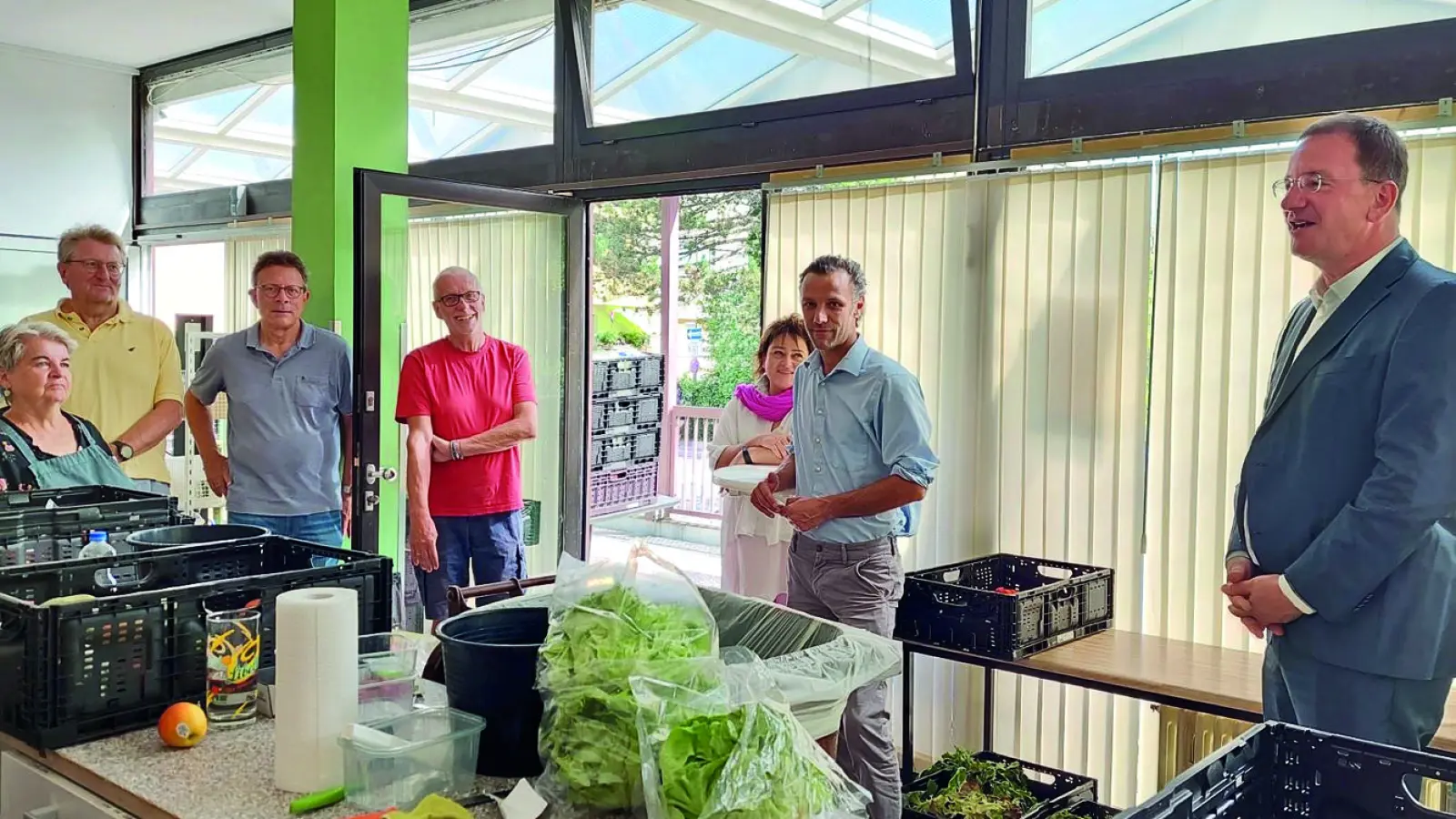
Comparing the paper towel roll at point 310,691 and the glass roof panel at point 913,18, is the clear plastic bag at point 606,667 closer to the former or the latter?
the paper towel roll at point 310,691

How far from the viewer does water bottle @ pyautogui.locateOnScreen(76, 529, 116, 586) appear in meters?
2.10

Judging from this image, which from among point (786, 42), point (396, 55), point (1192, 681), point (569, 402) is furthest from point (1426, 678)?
point (396, 55)

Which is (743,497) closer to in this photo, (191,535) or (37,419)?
(191,535)

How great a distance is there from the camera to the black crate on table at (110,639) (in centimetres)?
173

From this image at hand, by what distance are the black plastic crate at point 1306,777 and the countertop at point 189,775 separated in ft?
3.04

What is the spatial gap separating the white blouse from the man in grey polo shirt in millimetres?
1295

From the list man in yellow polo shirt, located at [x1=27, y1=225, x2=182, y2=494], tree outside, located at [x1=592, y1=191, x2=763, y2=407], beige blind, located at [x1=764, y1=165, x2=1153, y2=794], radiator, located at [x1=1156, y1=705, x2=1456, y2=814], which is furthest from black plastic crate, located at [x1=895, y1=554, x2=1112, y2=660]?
tree outside, located at [x1=592, y1=191, x2=763, y2=407]

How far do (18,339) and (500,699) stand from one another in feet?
6.71

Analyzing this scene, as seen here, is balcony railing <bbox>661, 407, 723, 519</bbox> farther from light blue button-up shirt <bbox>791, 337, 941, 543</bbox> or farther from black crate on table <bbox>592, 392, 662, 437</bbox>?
light blue button-up shirt <bbox>791, 337, 941, 543</bbox>

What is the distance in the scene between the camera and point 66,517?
2523mm

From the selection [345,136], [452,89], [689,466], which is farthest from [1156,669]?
[689,466]

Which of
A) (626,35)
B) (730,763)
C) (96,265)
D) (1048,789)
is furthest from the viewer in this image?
(626,35)

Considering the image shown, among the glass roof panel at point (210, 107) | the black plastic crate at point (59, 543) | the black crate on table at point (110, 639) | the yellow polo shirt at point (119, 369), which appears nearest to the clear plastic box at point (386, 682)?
the black crate on table at point (110, 639)

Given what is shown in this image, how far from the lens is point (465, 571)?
155 inches
